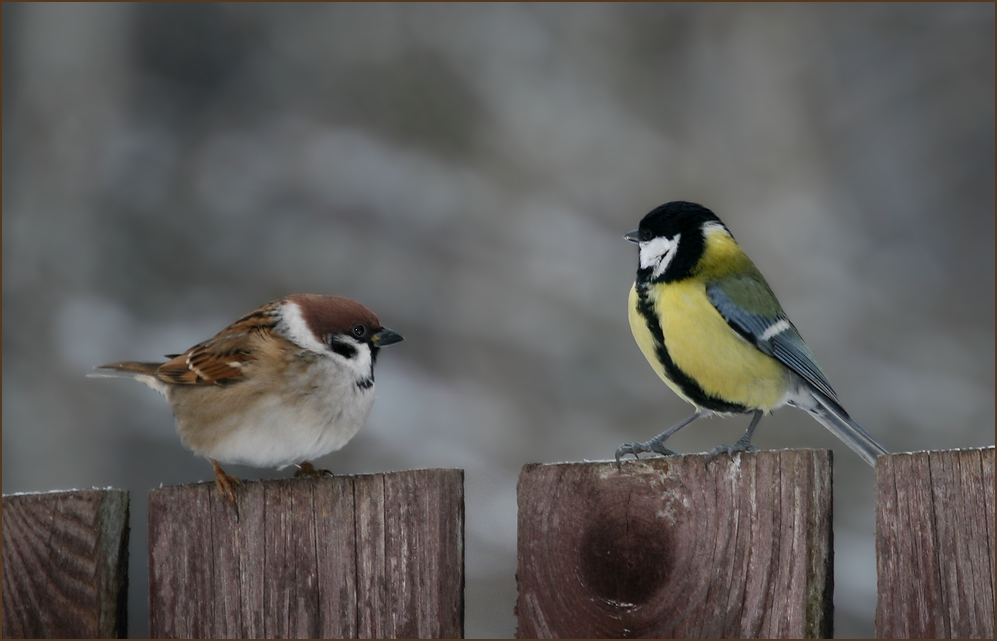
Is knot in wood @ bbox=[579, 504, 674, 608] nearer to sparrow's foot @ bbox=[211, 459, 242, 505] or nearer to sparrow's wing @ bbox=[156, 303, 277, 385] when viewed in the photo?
sparrow's foot @ bbox=[211, 459, 242, 505]

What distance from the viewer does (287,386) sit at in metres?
3.54

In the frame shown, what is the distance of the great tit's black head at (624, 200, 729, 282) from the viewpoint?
368 cm

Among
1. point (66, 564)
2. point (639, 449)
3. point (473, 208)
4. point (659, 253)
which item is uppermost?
point (473, 208)

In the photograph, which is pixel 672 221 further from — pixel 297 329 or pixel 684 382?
pixel 297 329

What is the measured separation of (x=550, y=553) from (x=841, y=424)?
4.86 feet

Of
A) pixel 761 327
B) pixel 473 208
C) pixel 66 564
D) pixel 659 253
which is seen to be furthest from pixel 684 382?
pixel 473 208

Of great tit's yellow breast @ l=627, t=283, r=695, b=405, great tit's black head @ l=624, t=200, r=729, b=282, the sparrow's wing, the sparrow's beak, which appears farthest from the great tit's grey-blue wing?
the sparrow's wing

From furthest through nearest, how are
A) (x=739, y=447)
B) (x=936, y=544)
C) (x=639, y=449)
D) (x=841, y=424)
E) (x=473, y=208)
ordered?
(x=473, y=208) → (x=841, y=424) → (x=639, y=449) → (x=739, y=447) → (x=936, y=544)

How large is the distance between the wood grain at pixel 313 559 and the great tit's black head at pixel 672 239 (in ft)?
4.84

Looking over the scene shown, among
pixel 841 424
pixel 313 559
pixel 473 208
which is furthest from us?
pixel 473 208

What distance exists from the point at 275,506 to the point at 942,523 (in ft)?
5.68

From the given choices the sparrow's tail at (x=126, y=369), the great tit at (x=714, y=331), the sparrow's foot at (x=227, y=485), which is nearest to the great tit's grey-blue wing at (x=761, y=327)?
the great tit at (x=714, y=331)

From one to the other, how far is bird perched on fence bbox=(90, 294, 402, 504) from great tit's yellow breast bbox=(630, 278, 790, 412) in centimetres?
99

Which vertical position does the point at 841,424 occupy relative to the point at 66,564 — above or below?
above
